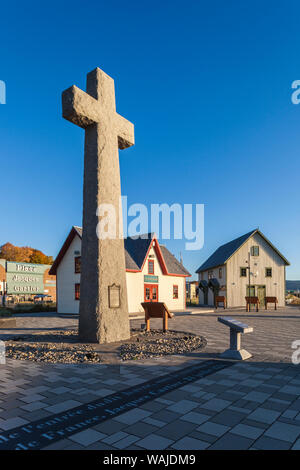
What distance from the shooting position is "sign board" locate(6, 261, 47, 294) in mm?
24486

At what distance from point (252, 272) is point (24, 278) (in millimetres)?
21580

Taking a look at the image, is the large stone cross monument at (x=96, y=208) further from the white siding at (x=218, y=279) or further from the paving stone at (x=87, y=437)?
the white siding at (x=218, y=279)

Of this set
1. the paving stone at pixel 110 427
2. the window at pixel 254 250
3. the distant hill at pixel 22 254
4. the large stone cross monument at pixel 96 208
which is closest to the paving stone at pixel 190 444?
the paving stone at pixel 110 427

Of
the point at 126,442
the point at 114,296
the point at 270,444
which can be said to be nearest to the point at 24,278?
the point at 114,296

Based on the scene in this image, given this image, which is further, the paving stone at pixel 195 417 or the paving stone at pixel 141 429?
the paving stone at pixel 195 417

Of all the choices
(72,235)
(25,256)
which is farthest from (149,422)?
(25,256)

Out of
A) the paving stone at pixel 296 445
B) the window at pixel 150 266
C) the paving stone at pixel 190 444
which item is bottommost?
the paving stone at pixel 296 445

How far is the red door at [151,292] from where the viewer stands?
25.0 m

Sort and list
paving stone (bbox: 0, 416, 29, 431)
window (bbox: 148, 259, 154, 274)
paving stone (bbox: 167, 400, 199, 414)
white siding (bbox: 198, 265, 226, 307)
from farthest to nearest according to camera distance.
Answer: white siding (bbox: 198, 265, 226, 307), window (bbox: 148, 259, 154, 274), paving stone (bbox: 167, 400, 199, 414), paving stone (bbox: 0, 416, 29, 431)

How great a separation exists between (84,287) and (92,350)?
74.1 inches

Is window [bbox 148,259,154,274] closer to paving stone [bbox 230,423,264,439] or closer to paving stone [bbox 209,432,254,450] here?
paving stone [bbox 230,423,264,439]

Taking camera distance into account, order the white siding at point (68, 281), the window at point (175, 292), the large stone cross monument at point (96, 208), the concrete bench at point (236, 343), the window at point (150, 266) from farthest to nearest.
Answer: the window at point (175, 292), the window at point (150, 266), the white siding at point (68, 281), the large stone cross monument at point (96, 208), the concrete bench at point (236, 343)

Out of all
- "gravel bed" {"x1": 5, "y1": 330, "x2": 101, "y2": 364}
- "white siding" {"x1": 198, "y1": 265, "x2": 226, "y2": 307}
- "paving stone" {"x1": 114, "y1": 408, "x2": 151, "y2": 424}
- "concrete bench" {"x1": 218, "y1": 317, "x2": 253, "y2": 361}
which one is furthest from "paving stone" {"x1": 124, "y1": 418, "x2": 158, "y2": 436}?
"white siding" {"x1": 198, "y1": 265, "x2": 226, "y2": 307}

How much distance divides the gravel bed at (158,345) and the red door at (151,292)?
47.5 ft
